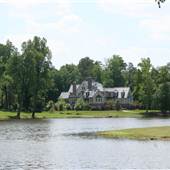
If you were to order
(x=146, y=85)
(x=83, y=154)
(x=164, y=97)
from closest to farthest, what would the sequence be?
(x=83, y=154), (x=164, y=97), (x=146, y=85)

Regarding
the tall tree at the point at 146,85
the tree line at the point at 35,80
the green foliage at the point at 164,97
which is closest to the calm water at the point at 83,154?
the tree line at the point at 35,80

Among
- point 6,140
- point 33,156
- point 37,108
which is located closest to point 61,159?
point 33,156

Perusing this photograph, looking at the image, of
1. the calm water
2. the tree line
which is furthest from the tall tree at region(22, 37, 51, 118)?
the calm water

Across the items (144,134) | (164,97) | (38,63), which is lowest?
(144,134)

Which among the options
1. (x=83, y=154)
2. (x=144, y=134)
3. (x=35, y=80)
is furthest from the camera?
(x=35, y=80)

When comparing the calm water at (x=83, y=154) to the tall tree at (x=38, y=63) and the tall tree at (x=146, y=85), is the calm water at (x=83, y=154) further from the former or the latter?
the tall tree at (x=146, y=85)

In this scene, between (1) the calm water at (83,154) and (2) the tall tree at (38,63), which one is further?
(2) the tall tree at (38,63)

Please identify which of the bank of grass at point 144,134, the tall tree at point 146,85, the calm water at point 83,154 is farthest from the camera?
the tall tree at point 146,85

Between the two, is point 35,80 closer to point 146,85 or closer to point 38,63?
point 38,63

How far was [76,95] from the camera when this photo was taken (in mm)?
184125

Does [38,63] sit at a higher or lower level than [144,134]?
higher

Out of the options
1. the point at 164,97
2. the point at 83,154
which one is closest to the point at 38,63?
the point at 164,97

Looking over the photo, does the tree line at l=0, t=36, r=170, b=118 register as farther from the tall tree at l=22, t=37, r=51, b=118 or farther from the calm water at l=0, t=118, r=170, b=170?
the calm water at l=0, t=118, r=170, b=170

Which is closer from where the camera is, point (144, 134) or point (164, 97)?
point (144, 134)
